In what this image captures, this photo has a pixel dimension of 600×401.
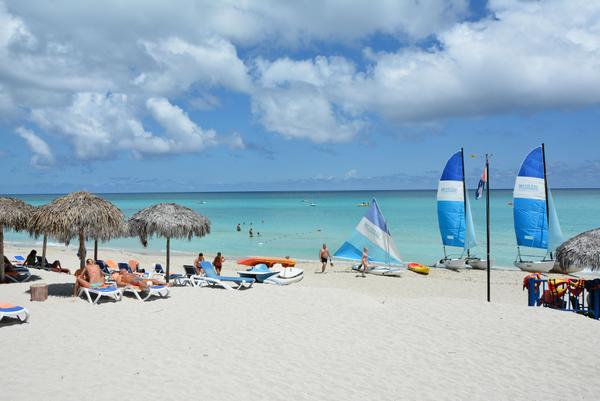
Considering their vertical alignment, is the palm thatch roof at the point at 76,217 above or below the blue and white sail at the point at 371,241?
above

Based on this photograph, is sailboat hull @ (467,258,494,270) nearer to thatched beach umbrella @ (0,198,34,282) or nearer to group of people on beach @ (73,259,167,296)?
group of people on beach @ (73,259,167,296)

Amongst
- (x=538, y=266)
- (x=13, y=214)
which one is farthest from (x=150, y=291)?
(x=538, y=266)

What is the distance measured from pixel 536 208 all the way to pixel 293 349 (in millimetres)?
17404

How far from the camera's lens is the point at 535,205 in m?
21.2

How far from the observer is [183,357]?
23.4 ft

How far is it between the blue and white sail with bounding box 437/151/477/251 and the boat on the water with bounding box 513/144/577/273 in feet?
7.88

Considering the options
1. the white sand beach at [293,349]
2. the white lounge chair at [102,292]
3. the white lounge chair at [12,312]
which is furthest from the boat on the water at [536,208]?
the white lounge chair at [12,312]

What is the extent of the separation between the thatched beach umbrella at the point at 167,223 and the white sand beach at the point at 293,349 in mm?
2646

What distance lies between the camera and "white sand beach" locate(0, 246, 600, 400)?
6.09 m

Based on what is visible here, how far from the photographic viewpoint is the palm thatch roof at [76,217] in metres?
11.1

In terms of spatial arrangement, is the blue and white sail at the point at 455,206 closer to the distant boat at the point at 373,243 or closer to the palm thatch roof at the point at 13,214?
the distant boat at the point at 373,243

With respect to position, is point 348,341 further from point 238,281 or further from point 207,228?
point 207,228

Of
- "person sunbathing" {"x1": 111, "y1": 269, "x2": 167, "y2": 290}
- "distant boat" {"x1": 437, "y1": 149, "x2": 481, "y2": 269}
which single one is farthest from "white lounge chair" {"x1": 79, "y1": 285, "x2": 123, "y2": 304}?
"distant boat" {"x1": 437, "y1": 149, "x2": 481, "y2": 269}

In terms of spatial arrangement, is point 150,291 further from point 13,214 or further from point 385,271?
point 385,271
